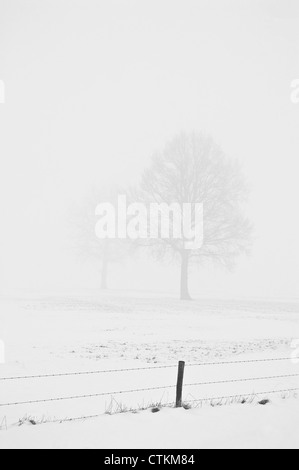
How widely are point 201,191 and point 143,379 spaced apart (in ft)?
84.8

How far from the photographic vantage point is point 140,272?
98688mm

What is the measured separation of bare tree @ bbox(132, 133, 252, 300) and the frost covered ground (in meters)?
12.3

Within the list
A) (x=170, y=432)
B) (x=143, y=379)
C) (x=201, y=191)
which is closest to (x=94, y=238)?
(x=201, y=191)

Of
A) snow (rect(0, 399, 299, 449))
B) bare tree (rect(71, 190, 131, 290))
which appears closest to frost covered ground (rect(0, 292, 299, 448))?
snow (rect(0, 399, 299, 449))

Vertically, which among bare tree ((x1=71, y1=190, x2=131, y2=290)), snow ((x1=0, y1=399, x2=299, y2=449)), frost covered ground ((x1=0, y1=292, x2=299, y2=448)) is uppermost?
bare tree ((x1=71, y1=190, x2=131, y2=290))

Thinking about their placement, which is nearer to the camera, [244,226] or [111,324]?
[111,324]

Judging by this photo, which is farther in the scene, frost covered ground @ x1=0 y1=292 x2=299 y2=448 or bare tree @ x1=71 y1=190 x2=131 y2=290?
bare tree @ x1=71 y1=190 x2=131 y2=290

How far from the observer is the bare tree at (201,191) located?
34.7 meters

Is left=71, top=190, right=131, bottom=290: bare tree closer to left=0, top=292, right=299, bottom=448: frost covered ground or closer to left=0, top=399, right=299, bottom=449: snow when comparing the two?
left=0, top=292, right=299, bottom=448: frost covered ground

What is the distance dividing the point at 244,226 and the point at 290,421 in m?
28.2

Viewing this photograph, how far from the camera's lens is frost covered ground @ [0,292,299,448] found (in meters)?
6.72

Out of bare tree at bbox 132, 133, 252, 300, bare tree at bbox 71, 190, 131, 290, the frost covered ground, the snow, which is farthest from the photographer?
bare tree at bbox 71, 190, 131, 290

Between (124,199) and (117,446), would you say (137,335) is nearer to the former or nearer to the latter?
(117,446)
